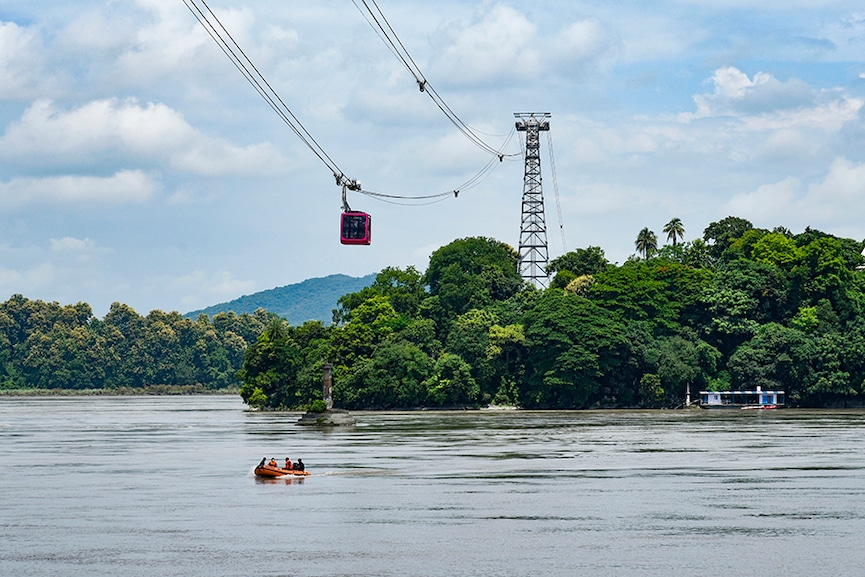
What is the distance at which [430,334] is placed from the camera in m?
152

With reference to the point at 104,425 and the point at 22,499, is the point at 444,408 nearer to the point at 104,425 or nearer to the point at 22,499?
the point at 104,425

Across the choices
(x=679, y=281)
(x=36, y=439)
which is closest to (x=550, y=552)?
(x=36, y=439)

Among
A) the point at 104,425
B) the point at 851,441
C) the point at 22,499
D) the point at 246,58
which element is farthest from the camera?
the point at 104,425

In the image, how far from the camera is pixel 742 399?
14062 centimetres

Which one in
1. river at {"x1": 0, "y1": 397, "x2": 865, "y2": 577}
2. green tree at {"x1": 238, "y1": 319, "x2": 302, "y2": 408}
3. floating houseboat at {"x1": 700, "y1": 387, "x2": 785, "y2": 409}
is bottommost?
river at {"x1": 0, "y1": 397, "x2": 865, "y2": 577}

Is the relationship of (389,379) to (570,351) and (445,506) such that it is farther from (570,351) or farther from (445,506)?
(445,506)

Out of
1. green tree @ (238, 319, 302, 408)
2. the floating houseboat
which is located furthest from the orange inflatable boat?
green tree @ (238, 319, 302, 408)

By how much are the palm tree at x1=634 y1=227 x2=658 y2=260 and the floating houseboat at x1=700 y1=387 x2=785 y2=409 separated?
45.2m

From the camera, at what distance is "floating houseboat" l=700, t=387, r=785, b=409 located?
136m

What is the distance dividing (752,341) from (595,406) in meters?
18.7

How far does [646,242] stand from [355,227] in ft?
431

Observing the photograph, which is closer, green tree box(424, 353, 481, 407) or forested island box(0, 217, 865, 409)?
forested island box(0, 217, 865, 409)

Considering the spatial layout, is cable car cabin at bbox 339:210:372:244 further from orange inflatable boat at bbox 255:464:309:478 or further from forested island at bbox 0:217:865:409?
→ forested island at bbox 0:217:865:409

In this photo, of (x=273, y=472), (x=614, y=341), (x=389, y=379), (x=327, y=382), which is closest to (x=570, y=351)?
(x=614, y=341)
